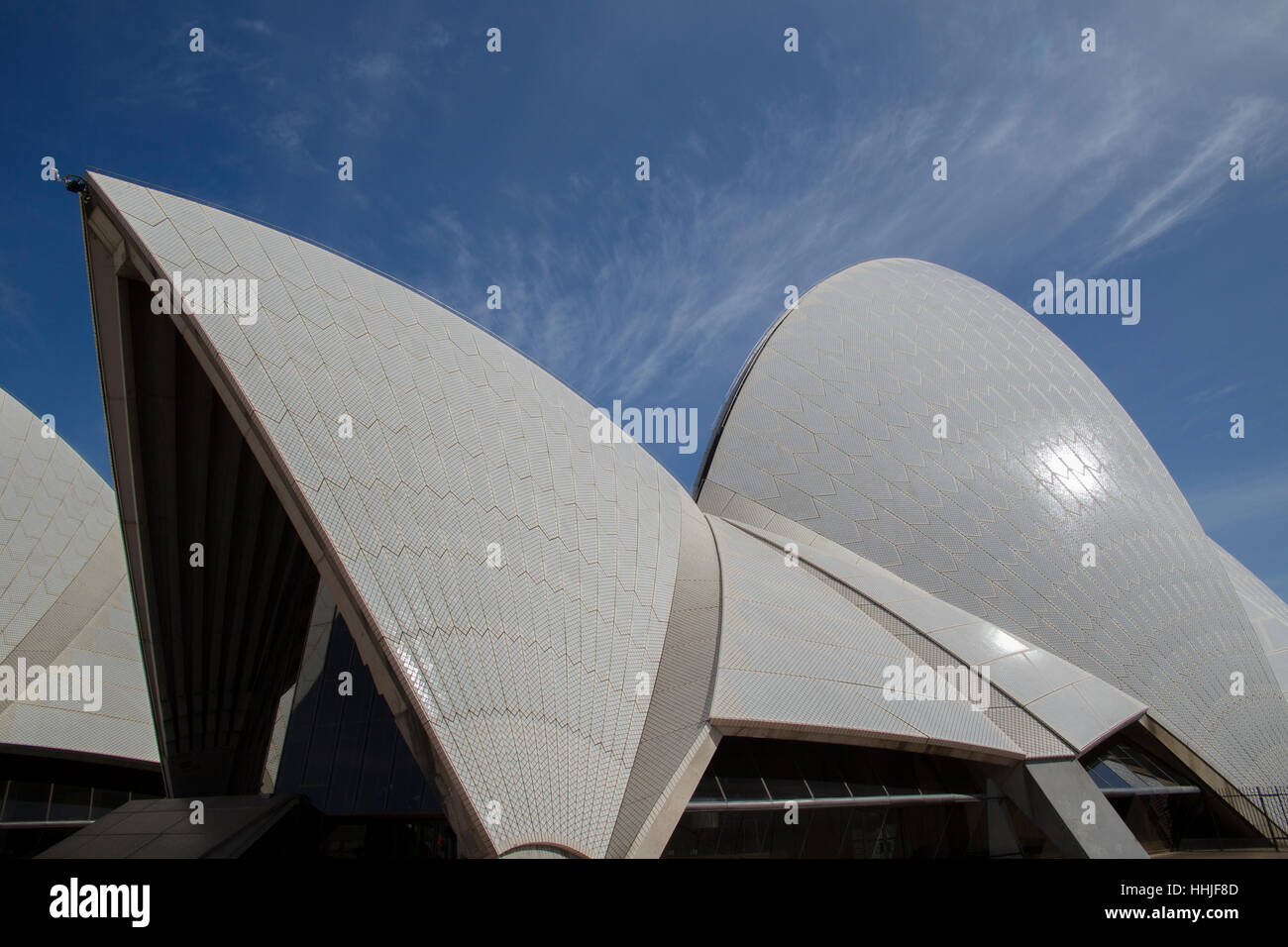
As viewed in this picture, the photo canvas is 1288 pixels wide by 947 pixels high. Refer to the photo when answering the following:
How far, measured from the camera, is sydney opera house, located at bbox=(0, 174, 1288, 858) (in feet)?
25.2

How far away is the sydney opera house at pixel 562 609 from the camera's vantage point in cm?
770

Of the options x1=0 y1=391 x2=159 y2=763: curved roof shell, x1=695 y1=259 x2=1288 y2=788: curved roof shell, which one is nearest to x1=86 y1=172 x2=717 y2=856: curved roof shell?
x1=695 y1=259 x2=1288 y2=788: curved roof shell

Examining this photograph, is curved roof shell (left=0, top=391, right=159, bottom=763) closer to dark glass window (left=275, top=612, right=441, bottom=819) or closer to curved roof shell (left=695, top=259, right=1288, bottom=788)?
dark glass window (left=275, top=612, right=441, bottom=819)

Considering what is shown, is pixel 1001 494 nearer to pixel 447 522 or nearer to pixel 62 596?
pixel 447 522

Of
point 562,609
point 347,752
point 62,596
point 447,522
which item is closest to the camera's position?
point 447,522

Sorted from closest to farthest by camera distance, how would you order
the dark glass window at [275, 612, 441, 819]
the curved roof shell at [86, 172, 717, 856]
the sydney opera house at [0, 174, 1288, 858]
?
the curved roof shell at [86, 172, 717, 856], the sydney opera house at [0, 174, 1288, 858], the dark glass window at [275, 612, 441, 819]

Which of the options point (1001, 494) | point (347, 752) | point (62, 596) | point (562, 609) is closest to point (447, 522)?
point (562, 609)

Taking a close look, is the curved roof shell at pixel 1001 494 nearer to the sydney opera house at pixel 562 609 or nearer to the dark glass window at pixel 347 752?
the sydney opera house at pixel 562 609

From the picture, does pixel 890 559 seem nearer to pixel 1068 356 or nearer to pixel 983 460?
pixel 983 460

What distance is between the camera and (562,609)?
30.8 feet

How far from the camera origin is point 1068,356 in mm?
21188

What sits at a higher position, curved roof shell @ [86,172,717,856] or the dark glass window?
curved roof shell @ [86,172,717,856]

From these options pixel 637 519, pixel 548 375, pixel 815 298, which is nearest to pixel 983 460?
pixel 815 298

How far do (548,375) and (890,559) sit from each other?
8.01 metres
